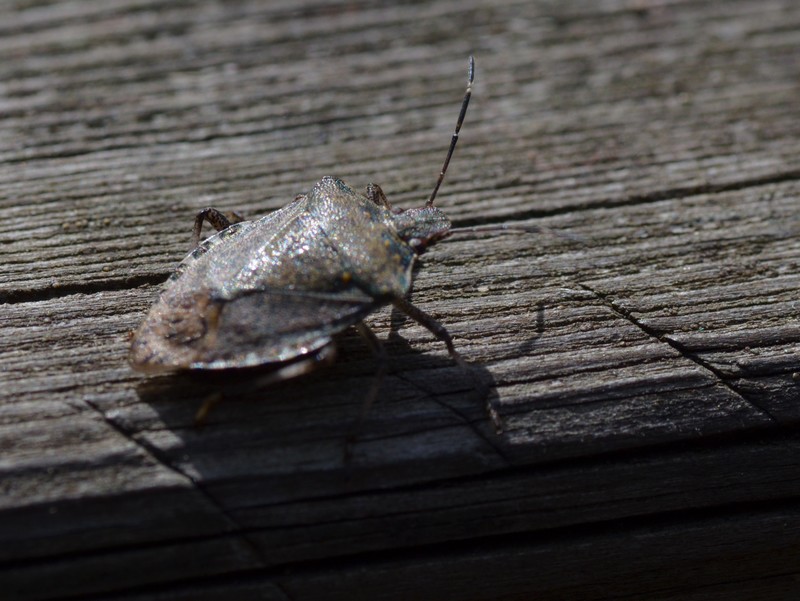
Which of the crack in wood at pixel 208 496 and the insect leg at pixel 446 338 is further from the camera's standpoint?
the insect leg at pixel 446 338

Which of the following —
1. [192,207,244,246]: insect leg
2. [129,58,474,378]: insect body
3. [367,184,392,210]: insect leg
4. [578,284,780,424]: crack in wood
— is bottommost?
→ [578,284,780,424]: crack in wood

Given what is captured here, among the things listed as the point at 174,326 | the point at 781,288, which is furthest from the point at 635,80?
the point at 174,326

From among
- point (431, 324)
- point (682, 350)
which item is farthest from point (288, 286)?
point (682, 350)

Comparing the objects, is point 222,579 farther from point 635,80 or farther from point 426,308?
point 635,80

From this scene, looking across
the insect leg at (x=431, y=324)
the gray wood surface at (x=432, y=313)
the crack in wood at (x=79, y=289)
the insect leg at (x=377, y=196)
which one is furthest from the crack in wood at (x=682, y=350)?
the crack in wood at (x=79, y=289)

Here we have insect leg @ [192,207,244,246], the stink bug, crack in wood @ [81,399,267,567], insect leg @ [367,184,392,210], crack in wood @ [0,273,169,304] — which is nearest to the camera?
crack in wood @ [81,399,267,567]

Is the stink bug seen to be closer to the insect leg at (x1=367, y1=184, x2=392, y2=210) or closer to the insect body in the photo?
the insect body

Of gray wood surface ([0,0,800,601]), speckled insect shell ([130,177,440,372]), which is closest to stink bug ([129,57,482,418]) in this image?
speckled insect shell ([130,177,440,372])

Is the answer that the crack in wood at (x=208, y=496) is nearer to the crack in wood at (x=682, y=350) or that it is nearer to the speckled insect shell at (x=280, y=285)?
the speckled insect shell at (x=280, y=285)
